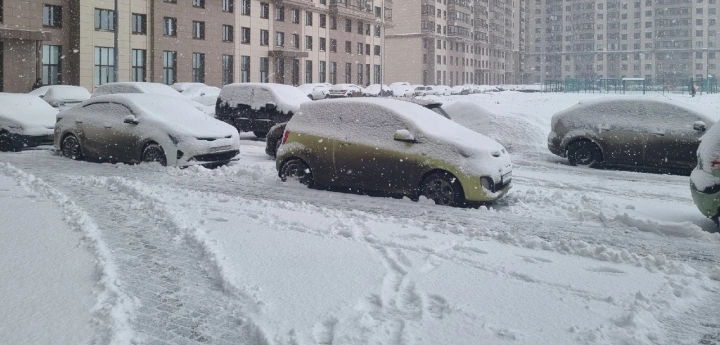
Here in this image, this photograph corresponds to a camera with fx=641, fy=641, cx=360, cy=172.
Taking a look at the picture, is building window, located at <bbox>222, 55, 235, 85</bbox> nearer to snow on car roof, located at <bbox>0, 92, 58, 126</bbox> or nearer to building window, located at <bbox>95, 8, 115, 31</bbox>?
building window, located at <bbox>95, 8, 115, 31</bbox>

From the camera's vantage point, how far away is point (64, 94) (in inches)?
1070

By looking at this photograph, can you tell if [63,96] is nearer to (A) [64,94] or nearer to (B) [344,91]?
(A) [64,94]

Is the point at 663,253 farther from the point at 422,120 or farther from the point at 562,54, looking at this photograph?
the point at 562,54

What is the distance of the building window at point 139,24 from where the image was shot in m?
44.0

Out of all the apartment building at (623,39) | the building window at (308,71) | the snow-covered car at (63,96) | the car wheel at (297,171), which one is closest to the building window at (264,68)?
the building window at (308,71)

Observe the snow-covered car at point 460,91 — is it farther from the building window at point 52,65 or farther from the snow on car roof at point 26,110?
the snow on car roof at point 26,110

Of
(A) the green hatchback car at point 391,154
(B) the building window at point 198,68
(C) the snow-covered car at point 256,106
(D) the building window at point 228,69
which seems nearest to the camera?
(A) the green hatchback car at point 391,154

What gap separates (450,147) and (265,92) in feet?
34.7

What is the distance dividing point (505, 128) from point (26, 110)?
12.3 meters

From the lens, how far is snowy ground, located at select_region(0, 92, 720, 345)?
14.2 ft

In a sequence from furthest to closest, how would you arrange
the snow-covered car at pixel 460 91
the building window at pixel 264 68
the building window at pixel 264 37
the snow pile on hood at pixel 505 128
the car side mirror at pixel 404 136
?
the snow-covered car at pixel 460 91 < the building window at pixel 264 68 < the building window at pixel 264 37 < the snow pile on hood at pixel 505 128 < the car side mirror at pixel 404 136

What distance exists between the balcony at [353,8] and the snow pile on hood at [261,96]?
154ft

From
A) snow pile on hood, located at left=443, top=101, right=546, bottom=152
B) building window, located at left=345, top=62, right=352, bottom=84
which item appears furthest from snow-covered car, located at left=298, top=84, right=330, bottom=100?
building window, located at left=345, top=62, right=352, bottom=84

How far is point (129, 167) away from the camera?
12.3 metres
